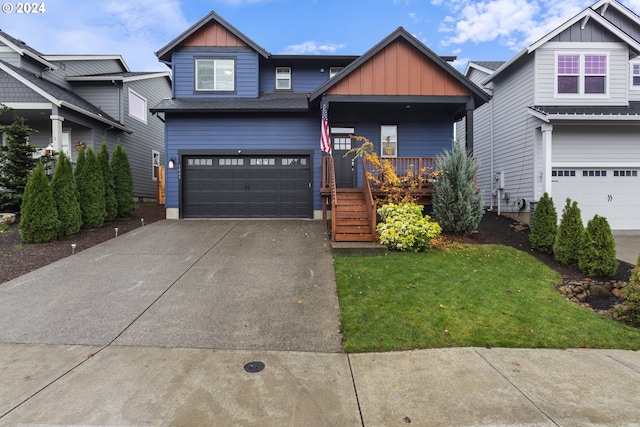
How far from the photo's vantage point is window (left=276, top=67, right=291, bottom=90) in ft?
43.8

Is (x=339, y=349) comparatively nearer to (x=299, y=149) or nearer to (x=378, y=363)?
(x=378, y=363)

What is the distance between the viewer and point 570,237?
7250mm

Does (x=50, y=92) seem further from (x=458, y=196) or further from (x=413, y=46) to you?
(x=458, y=196)

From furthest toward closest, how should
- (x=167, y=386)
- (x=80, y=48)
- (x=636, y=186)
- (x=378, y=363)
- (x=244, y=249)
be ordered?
1. (x=80, y=48)
2. (x=636, y=186)
3. (x=244, y=249)
4. (x=378, y=363)
5. (x=167, y=386)

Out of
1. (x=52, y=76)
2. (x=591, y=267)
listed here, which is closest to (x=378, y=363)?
(x=591, y=267)

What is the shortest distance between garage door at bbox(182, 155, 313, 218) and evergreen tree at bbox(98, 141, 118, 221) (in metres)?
2.11

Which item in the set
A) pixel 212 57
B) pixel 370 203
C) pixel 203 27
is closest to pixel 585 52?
pixel 370 203

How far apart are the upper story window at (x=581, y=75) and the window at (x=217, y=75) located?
11490 millimetres

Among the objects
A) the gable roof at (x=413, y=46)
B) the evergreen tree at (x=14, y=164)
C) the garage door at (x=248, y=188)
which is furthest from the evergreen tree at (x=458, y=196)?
the evergreen tree at (x=14, y=164)

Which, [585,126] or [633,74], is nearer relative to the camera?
[585,126]

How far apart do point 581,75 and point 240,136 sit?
12007mm

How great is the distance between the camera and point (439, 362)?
11.5 feet

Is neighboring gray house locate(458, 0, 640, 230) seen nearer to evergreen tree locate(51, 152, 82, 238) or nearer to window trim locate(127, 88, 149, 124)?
evergreen tree locate(51, 152, 82, 238)

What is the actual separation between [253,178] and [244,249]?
15.0 feet
